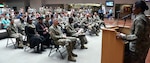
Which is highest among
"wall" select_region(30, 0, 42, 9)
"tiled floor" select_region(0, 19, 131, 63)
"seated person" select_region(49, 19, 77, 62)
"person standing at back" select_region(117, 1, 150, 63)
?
"wall" select_region(30, 0, 42, 9)

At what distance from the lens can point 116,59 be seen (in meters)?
2.23

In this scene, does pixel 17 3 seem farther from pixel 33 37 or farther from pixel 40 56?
pixel 40 56

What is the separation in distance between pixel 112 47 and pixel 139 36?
392 mm

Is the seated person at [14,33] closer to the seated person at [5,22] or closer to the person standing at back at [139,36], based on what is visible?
the seated person at [5,22]

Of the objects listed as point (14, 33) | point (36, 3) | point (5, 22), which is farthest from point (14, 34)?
point (36, 3)

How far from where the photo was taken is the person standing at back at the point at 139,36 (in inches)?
79.2

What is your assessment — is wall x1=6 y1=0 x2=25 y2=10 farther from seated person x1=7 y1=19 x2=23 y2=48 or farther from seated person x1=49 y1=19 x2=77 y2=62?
seated person x1=49 y1=19 x2=77 y2=62

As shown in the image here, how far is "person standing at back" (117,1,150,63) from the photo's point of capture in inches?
79.2

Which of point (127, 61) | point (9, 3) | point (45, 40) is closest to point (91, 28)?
point (45, 40)

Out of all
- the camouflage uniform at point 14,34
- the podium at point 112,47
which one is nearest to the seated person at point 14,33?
the camouflage uniform at point 14,34

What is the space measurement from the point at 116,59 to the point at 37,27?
373cm

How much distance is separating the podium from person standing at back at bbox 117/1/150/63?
4.7 inches

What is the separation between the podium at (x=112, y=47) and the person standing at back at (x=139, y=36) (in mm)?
120

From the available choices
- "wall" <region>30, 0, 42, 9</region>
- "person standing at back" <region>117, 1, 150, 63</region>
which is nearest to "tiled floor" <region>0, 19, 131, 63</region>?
"person standing at back" <region>117, 1, 150, 63</region>
